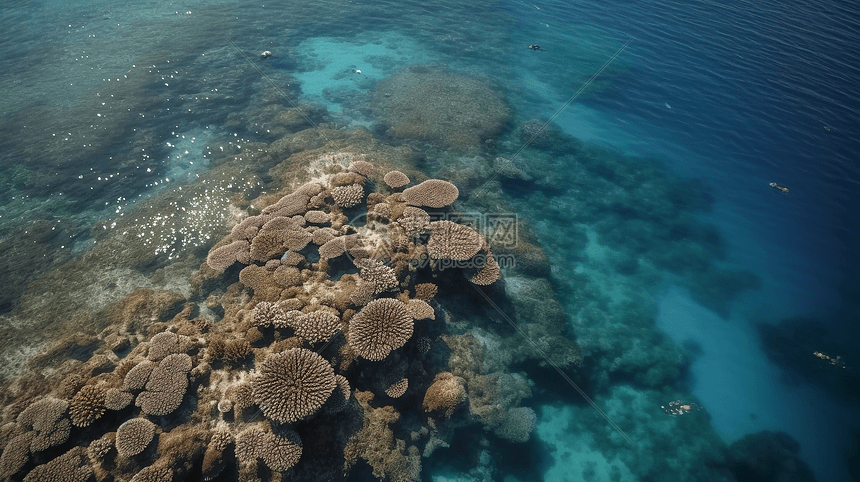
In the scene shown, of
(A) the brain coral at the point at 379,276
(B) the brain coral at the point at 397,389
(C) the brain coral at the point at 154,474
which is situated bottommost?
(B) the brain coral at the point at 397,389

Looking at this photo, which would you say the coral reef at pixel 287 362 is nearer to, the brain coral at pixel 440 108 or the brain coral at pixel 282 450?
the brain coral at pixel 282 450

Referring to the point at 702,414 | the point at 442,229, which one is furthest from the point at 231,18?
the point at 702,414

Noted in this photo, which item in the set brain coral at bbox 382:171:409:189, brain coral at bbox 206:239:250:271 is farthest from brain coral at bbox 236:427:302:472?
brain coral at bbox 382:171:409:189

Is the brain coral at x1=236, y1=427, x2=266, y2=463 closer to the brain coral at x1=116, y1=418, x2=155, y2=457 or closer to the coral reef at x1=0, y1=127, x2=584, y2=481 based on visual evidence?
the coral reef at x1=0, y1=127, x2=584, y2=481

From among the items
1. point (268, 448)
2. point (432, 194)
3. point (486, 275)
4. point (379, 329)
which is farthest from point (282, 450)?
point (432, 194)

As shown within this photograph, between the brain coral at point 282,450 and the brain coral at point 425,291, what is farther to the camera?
the brain coral at point 425,291

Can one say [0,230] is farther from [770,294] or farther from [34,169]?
[770,294]

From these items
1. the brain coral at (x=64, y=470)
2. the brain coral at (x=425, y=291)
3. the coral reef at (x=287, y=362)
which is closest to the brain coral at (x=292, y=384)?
the coral reef at (x=287, y=362)
